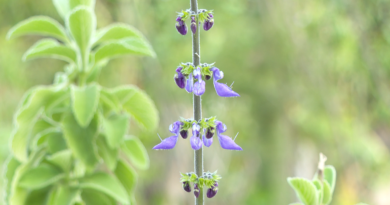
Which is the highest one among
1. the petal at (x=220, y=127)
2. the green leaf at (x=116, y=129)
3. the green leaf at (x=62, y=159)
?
the green leaf at (x=116, y=129)

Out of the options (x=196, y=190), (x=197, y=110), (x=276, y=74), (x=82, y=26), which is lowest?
(x=196, y=190)

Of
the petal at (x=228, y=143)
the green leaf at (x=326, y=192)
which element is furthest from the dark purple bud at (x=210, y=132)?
the green leaf at (x=326, y=192)

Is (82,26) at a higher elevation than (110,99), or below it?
higher

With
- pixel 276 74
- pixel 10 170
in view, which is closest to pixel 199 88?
Answer: pixel 10 170

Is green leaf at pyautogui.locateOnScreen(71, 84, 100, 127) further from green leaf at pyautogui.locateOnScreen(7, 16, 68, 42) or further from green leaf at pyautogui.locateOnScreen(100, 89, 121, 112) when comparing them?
green leaf at pyautogui.locateOnScreen(7, 16, 68, 42)

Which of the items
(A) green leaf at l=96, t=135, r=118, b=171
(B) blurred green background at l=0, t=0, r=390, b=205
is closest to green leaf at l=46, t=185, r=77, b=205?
(A) green leaf at l=96, t=135, r=118, b=171

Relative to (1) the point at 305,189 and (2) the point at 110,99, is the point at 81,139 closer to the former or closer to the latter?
(2) the point at 110,99

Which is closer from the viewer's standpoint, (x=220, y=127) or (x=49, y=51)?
(x=220, y=127)

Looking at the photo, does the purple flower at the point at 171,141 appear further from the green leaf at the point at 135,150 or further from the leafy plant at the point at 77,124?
the green leaf at the point at 135,150
